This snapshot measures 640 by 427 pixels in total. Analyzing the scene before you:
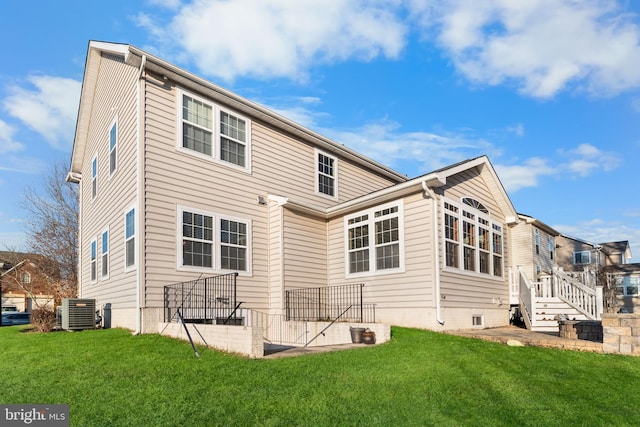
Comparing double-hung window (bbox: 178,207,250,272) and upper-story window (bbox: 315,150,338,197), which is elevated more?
upper-story window (bbox: 315,150,338,197)

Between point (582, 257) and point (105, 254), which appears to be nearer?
point (105, 254)

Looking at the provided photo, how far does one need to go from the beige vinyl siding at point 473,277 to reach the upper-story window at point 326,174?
4.50m

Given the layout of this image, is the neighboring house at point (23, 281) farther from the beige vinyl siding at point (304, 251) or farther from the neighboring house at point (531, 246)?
the neighboring house at point (531, 246)

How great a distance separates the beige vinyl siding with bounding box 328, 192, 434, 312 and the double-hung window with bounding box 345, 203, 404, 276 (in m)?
0.21

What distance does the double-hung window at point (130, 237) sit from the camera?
11.1m

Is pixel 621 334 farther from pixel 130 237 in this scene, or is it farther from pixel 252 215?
pixel 130 237

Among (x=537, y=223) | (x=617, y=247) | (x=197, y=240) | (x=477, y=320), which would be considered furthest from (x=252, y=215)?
(x=617, y=247)

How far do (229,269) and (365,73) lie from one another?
7.71 metres

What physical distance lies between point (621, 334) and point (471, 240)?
556 centimetres

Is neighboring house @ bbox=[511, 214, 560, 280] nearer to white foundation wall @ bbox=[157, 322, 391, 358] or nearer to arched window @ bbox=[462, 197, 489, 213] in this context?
arched window @ bbox=[462, 197, 489, 213]

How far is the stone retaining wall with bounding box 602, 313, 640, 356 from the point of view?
8836mm

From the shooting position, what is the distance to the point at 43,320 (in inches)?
512
